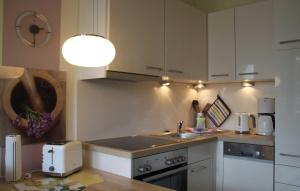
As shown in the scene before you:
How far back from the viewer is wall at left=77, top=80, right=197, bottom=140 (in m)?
2.07

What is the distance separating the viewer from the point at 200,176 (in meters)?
2.25

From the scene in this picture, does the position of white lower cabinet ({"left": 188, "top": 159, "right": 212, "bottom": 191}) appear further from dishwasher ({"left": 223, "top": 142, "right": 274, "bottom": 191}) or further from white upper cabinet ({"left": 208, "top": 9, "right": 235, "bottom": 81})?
white upper cabinet ({"left": 208, "top": 9, "right": 235, "bottom": 81})

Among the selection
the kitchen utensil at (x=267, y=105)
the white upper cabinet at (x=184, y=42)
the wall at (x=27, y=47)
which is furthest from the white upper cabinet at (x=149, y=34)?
the kitchen utensil at (x=267, y=105)

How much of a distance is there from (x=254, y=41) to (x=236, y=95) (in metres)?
0.65

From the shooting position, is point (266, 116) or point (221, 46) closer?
point (266, 116)

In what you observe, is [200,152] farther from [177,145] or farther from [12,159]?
[12,159]

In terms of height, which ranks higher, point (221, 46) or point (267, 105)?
point (221, 46)

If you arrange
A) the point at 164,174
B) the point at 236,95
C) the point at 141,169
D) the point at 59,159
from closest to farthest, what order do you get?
1. the point at 59,159
2. the point at 141,169
3. the point at 164,174
4. the point at 236,95

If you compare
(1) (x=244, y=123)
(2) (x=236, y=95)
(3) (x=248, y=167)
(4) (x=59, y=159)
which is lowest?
(3) (x=248, y=167)

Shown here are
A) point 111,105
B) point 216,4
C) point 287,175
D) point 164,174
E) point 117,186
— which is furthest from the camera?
point 216,4

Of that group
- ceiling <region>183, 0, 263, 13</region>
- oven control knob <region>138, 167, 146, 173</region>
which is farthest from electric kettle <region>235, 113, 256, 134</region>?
oven control knob <region>138, 167, 146, 173</region>

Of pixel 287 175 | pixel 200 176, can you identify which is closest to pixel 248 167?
pixel 287 175

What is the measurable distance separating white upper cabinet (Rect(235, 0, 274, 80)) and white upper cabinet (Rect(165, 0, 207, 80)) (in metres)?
0.35

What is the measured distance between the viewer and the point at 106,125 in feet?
7.20
